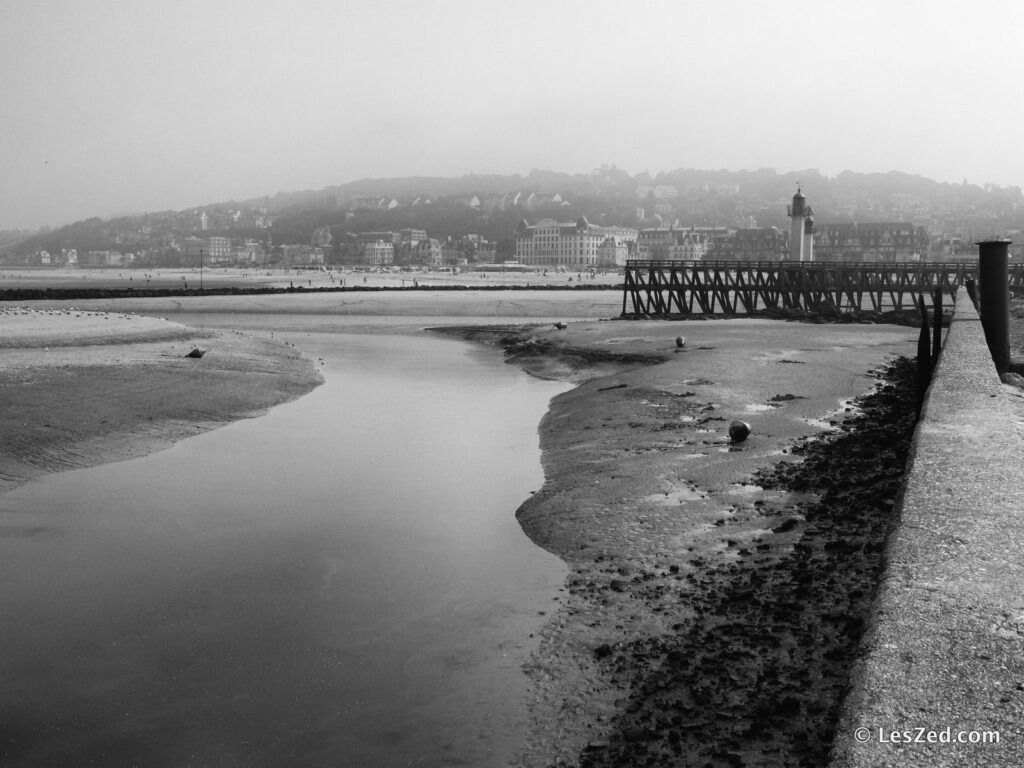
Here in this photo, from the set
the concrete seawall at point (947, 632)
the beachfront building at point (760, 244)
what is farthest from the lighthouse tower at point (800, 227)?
the beachfront building at point (760, 244)

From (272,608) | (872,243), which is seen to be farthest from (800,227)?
(872,243)

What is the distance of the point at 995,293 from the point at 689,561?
443 inches

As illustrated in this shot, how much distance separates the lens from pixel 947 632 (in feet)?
12.0

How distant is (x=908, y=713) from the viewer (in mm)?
3135

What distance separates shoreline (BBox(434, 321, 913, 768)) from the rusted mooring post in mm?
2000

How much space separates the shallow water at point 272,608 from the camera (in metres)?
5.62

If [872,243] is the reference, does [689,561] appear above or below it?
below

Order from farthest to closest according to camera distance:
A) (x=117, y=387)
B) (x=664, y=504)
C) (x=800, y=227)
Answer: (x=800, y=227) → (x=117, y=387) → (x=664, y=504)

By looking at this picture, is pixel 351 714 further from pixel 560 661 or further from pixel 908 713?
pixel 908 713

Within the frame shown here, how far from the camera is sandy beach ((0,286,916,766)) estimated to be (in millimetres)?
5594

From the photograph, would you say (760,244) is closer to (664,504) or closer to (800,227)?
(800,227)

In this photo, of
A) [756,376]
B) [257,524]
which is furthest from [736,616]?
[756,376]

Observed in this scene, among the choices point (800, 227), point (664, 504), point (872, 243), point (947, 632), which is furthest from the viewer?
point (872, 243)

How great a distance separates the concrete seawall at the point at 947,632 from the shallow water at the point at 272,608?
2.56m
